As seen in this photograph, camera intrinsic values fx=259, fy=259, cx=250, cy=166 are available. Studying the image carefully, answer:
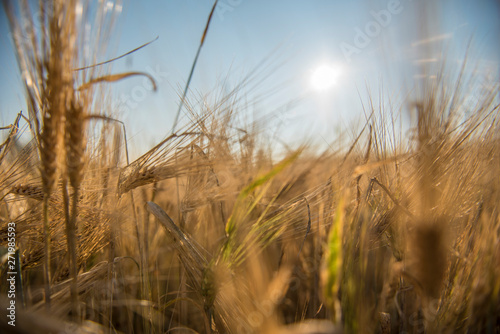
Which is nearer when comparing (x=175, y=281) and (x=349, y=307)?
(x=349, y=307)

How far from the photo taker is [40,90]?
1.90 feet

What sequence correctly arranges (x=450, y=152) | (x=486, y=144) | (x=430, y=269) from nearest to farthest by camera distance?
(x=430, y=269) → (x=450, y=152) → (x=486, y=144)

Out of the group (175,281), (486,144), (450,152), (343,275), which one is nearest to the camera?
(343,275)

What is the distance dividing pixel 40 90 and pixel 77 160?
17 cm

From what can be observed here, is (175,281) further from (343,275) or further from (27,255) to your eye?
(343,275)

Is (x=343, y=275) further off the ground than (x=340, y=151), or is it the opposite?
(x=340, y=151)

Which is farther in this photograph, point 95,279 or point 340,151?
point 340,151

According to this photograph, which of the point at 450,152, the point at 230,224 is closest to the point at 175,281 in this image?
the point at 230,224

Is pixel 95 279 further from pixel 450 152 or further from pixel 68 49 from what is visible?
pixel 450 152

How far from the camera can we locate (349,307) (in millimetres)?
562

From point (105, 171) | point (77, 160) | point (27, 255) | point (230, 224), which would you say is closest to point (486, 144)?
point (230, 224)

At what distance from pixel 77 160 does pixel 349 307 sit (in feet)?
2.27

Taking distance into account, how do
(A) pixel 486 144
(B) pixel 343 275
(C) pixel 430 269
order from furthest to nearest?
1. (A) pixel 486 144
2. (B) pixel 343 275
3. (C) pixel 430 269

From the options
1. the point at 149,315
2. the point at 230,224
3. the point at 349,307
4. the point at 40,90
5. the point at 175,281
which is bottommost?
the point at 175,281
